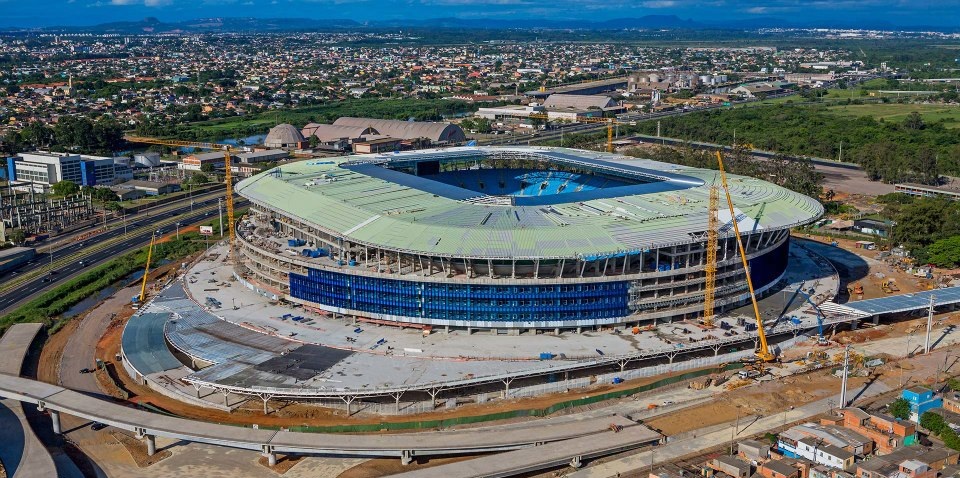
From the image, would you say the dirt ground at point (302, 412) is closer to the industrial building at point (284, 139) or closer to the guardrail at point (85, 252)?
the guardrail at point (85, 252)

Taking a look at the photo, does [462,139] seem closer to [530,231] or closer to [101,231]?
[101,231]

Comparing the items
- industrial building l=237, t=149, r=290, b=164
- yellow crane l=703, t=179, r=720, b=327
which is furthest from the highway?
yellow crane l=703, t=179, r=720, b=327

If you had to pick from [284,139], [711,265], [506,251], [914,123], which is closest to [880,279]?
[711,265]

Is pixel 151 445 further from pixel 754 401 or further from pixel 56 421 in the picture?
pixel 754 401

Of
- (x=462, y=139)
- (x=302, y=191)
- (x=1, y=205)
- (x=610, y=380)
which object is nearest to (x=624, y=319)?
(x=610, y=380)

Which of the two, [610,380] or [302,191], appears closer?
[610,380]

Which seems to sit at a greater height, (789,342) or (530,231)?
(530,231)
